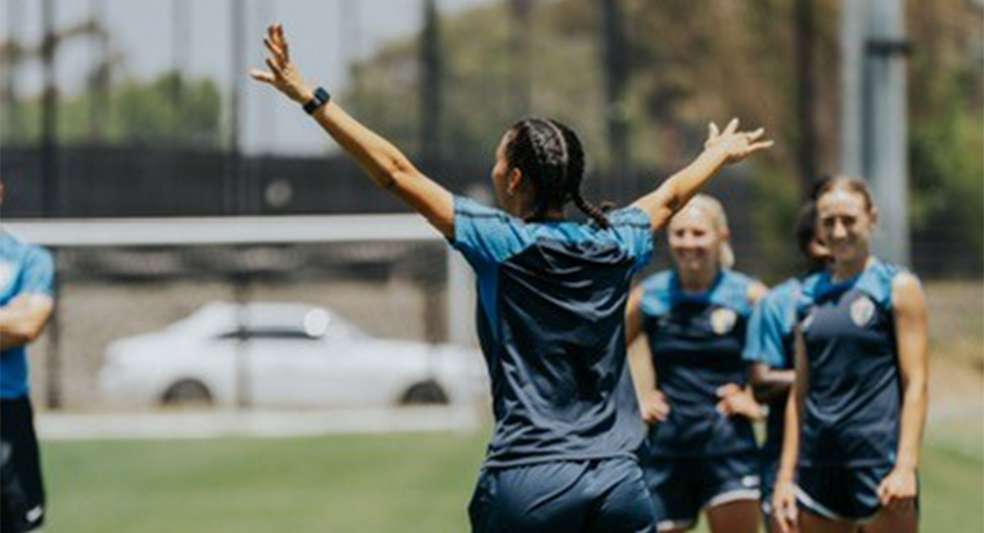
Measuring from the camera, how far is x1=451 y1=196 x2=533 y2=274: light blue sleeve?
21.0ft

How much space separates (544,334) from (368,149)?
66 cm

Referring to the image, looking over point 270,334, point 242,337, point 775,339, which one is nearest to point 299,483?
point 775,339

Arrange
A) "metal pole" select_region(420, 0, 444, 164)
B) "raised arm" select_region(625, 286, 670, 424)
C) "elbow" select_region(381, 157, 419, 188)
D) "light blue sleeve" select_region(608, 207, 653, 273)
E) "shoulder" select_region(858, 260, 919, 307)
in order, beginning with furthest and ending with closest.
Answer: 1. "metal pole" select_region(420, 0, 444, 164)
2. "raised arm" select_region(625, 286, 670, 424)
3. "shoulder" select_region(858, 260, 919, 307)
4. "light blue sleeve" select_region(608, 207, 653, 273)
5. "elbow" select_region(381, 157, 419, 188)

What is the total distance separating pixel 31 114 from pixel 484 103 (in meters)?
5.82

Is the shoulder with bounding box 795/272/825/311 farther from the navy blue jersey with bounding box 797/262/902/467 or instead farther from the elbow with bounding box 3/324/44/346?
the elbow with bounding box 3/324/44/346

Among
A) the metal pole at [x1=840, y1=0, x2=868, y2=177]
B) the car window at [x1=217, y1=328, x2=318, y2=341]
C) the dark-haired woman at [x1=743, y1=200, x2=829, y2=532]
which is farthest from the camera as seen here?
the car window at [x1=217, y1=328, x2=318, y2=341]

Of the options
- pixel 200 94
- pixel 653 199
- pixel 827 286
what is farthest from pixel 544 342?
pixel 200 94

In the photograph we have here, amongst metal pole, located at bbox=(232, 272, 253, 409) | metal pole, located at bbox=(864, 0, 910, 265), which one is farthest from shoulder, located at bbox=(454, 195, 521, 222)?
metal pole, located at bbox=(232, 272, 253, 409)

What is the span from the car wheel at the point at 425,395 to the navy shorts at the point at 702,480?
1761 cm

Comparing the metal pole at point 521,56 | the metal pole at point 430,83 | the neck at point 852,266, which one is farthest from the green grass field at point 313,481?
the metal pole at point 521,56

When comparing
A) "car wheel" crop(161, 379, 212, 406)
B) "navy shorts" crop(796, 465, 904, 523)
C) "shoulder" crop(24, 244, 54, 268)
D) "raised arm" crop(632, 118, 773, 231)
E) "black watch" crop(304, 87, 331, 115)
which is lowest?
"car wheel" crop(161, 379, 212, 406)

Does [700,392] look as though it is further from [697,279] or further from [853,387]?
[853,387]

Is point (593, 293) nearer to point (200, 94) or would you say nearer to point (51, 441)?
point (51, 441)

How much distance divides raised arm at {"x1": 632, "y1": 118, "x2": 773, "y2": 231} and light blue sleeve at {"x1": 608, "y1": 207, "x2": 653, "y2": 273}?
0.20 feet
